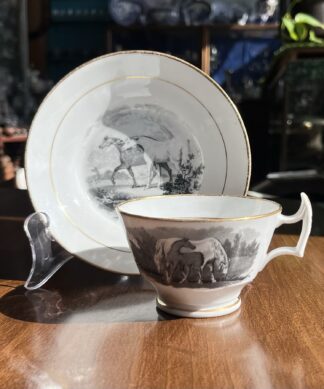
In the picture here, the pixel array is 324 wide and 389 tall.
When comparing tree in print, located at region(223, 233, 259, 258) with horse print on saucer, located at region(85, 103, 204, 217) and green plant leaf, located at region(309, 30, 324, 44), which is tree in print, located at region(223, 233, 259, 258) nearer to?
horse print on saucer, located at region(85, 103, 204, 217)

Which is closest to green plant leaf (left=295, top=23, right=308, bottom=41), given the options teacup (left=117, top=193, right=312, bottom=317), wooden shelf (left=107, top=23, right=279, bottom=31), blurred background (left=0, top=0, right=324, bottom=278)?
blurred background (left=0, top=0, right=324, bottom=278)

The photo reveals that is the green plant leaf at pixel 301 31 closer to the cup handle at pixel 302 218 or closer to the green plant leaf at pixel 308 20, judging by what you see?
the green plant leaf at pixel 308 20

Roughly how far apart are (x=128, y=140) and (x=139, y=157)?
0.02 m

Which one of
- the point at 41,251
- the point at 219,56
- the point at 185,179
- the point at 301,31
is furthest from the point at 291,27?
the point at 219,56

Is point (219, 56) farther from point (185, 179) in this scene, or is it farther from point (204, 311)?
point (204, 311)

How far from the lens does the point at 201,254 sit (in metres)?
0.36

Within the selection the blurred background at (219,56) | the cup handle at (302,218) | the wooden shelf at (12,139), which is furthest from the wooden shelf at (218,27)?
the cup handle at (302,218)

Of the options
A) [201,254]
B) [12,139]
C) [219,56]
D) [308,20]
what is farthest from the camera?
[219,56]

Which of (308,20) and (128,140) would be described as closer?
(128,140)

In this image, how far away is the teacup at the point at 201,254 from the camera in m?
0.36

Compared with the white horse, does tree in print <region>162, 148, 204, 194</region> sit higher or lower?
lower

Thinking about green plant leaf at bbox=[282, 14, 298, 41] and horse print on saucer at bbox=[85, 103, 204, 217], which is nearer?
horse print on saucer at bbox=[85, 103, 204, 217]

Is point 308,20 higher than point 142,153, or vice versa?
point 308,20

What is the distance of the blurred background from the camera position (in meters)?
1.24
